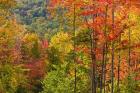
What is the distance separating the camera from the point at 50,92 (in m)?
40.3

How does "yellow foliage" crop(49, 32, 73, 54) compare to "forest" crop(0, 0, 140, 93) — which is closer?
"forest" crop(0, 0, 140, 93)

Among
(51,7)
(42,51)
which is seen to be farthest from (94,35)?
(42,51)

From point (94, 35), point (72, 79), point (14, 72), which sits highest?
point (94, 35)

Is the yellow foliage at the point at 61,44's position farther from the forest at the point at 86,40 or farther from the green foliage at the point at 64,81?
the green foliage at the point at 64,81

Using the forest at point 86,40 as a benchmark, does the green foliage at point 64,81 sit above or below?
below

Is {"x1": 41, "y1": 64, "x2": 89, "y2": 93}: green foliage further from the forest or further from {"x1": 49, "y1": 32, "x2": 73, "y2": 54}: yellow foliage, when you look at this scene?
{"x1": 49, "y1": 32, "x2": 73, "y2": 54}: yellow foliage

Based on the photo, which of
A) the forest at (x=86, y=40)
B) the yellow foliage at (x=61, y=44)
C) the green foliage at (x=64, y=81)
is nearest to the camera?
the forest at (x=86, y=40)

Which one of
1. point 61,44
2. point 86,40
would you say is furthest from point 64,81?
point 61,44

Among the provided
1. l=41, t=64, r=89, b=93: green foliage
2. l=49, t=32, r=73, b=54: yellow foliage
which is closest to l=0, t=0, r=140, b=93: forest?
l=41, t=64, r=89, b=93: green foliage

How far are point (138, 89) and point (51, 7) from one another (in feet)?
30.3

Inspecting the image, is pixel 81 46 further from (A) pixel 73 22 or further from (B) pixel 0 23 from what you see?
(B) pixel 0 23

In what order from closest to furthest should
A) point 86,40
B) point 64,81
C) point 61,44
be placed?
1. point 86,40
2. point 64,81
3. point 61,44

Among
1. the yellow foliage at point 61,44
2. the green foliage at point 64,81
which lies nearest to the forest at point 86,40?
the green foliage at point 64,81

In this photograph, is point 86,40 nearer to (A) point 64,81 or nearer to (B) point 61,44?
(A) point 64,81
